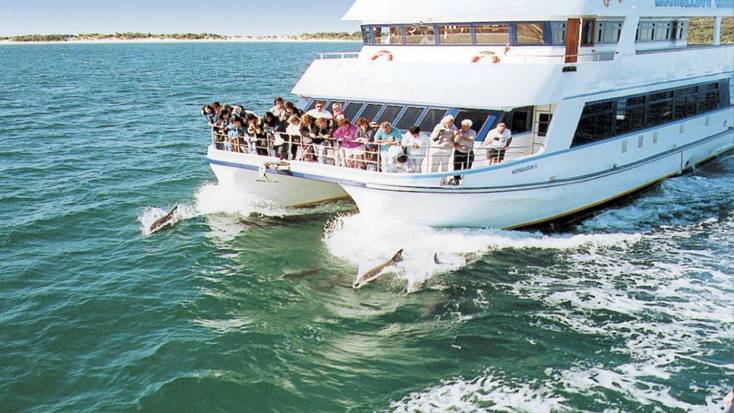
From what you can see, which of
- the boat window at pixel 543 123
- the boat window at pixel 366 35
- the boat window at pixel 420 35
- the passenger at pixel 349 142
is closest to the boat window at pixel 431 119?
the passenger at pixel 349 142

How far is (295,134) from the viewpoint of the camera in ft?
46.0

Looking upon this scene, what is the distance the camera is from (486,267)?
1248 cm

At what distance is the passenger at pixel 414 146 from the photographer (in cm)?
1279

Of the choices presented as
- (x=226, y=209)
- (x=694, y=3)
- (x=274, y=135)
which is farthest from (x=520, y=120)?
(x=694, y=3)

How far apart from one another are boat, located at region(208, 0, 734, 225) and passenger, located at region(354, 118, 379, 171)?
1.58 ft

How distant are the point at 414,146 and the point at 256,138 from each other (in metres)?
3.67

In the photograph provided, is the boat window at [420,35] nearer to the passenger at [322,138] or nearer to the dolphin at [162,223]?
the passenger at [322,138]

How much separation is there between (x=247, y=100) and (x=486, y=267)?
100 ft

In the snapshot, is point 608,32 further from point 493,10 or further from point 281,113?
point 281,113

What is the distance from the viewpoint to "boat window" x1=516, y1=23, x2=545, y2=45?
572 inches

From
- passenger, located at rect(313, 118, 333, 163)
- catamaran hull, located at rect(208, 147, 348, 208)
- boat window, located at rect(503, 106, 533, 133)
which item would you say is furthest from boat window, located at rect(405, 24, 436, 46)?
catamaran hull, located at rect(208, 147, 348, 208)

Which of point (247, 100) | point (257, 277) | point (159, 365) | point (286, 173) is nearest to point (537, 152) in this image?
point (286, 173)

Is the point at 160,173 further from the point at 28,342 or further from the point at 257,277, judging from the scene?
the point at 28,342

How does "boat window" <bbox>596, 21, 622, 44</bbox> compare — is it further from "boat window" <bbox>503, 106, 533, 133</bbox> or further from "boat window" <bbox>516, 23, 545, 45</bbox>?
"boat window" <bbox>503, 106, 533, 133</bbox>
